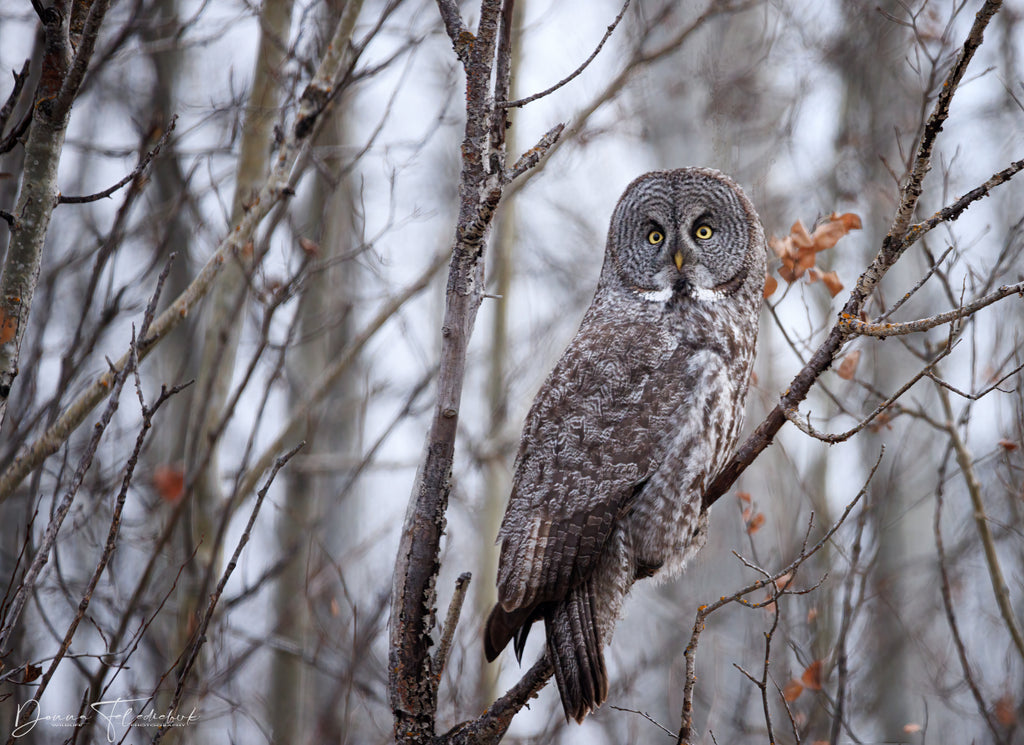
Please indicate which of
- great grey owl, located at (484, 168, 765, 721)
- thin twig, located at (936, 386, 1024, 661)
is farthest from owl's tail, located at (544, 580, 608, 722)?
thin twig, located at (936, 386, 1024, 661)

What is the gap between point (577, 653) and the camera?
3148mm

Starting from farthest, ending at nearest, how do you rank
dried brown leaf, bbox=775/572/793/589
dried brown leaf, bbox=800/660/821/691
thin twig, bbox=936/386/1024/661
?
dried brown leaf, bbox=800/660/821/691, thin twig, bbox=936/386/1024/661, dried brown leaf, bbox=775/572/793/589

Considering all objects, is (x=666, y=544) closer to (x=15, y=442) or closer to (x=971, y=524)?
(x=15, y=442)

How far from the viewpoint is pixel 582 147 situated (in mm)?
5953

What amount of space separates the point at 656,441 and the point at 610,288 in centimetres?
90

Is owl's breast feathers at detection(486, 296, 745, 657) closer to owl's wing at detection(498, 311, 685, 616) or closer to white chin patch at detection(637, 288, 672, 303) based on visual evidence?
owl's wing at detection(498, 311, 685, 616)

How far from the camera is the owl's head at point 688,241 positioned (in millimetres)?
3896

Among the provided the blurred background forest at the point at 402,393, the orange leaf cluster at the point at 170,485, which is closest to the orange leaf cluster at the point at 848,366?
the blurred background forest at the point at 402,393

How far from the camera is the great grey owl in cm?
326

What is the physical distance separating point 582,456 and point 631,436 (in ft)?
0.66

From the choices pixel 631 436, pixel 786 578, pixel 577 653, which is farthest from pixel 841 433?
pixel 577 653

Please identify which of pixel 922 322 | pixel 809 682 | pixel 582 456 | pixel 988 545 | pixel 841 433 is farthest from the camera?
pixel 809 682

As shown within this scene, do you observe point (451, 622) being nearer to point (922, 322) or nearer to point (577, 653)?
point (577, 653)

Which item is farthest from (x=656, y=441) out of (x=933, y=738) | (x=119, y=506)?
(x=933, y=738)
